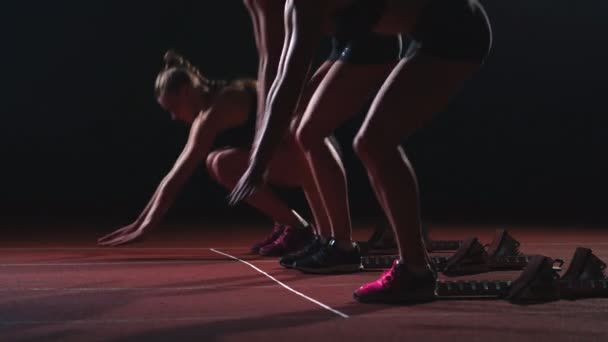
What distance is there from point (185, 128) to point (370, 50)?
4179 millimetres

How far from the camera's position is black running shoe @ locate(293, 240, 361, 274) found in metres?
2.84

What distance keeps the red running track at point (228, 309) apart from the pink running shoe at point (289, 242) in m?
0.18

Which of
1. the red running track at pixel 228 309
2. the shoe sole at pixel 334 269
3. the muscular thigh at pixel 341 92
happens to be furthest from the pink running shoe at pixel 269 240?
the muscular thigh at pixel 341 92

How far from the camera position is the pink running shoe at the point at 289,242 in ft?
11.8

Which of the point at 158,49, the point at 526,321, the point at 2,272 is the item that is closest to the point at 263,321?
the point at 526,321

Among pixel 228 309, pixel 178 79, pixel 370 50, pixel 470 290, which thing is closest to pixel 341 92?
pixel 370 50

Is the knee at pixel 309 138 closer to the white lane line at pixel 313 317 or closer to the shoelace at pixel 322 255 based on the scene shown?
the shoelace at pixel 322 255

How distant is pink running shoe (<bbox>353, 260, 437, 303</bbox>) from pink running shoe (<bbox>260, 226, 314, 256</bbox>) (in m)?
1.43

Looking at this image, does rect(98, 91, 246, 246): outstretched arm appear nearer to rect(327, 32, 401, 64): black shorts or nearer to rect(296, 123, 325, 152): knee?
rect(296, 123, 325, 152): knee

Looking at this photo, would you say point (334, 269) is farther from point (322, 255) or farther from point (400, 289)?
point (400, 289)

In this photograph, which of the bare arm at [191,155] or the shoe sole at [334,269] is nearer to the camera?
the shoe sole at [334,269]

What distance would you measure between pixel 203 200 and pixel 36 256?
3.45 m

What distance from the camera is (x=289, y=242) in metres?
3.65

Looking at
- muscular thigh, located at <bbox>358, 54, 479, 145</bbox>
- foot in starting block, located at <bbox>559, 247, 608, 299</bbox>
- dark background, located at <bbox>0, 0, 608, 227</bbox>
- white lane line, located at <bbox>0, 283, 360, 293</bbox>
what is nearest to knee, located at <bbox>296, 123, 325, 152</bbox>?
Answer: white lane line, located at <bbox>0, 283, 360, 293</bbox>
